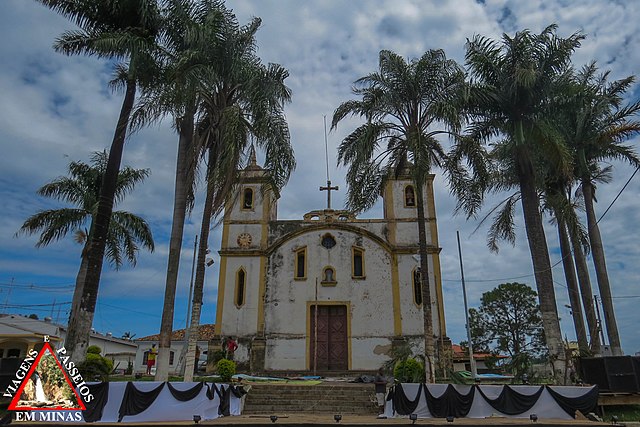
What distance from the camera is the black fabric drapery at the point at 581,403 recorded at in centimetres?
1140

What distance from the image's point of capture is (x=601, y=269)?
15.4 meters

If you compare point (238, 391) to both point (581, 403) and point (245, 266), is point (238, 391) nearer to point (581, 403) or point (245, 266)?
point (581, 403)

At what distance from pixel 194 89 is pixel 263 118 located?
2.17 m

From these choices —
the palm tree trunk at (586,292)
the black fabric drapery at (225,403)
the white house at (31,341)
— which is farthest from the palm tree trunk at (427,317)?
the white house at (31,341)

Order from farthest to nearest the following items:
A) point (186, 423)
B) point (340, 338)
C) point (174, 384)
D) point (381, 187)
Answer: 1. point (340, 338)
2. point (381, 187)
3. point (174, 384)
4. point (186, 423)

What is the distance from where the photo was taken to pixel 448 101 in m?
14.5

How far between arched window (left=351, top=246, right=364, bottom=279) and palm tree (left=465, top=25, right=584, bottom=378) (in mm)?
9624

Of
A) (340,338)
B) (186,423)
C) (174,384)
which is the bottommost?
(186,423)

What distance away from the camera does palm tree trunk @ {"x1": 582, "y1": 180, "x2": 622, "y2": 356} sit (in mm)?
14773

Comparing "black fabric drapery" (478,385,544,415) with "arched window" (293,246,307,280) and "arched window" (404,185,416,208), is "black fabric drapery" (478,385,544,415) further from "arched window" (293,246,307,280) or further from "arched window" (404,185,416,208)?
"arched window" (404,185,416,208)

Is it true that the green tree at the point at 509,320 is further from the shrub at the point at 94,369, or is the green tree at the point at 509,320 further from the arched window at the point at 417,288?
the shrub at the point at 94,369

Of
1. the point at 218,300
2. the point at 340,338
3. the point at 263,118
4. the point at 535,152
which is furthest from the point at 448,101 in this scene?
the point at 218,300

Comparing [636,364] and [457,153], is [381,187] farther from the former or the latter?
[636,364]

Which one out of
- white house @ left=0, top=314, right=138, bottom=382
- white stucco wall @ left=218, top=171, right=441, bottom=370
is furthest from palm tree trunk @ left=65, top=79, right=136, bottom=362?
white stucco wall @ left=218, top=171, right=441, bottom=370
